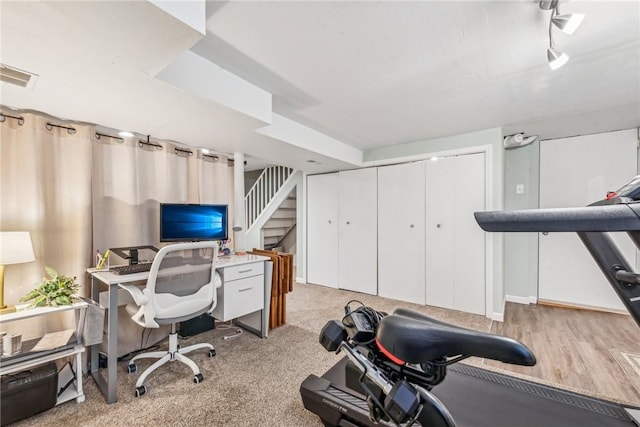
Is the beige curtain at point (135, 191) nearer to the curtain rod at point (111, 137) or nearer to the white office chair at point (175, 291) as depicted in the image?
the curtain rod at point (111, 137)

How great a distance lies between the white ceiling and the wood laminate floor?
2176 mm

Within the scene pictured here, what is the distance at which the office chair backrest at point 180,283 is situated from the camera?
1.74 metres

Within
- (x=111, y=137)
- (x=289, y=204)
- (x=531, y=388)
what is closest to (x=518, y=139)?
(x=531, y=388)

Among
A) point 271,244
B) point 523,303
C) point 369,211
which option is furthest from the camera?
point 271,244

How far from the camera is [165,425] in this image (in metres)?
1.49

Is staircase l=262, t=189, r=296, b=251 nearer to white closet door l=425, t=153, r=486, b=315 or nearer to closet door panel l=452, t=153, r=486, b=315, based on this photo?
white closet door l=425, t=153, r=486, b=315

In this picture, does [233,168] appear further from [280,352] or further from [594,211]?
[594,211]

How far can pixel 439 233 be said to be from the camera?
11.2 feet

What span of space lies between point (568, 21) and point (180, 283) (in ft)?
8.68

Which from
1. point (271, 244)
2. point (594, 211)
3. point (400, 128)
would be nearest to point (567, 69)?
point (400, 128)

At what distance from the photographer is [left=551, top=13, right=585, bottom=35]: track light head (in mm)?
1194

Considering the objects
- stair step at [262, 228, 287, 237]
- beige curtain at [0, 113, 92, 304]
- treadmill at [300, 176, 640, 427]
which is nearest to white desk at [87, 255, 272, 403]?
beige curtain at [0, 113, 92, 304]

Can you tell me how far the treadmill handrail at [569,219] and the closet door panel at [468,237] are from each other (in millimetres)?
2615

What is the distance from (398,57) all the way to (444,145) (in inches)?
78.4
